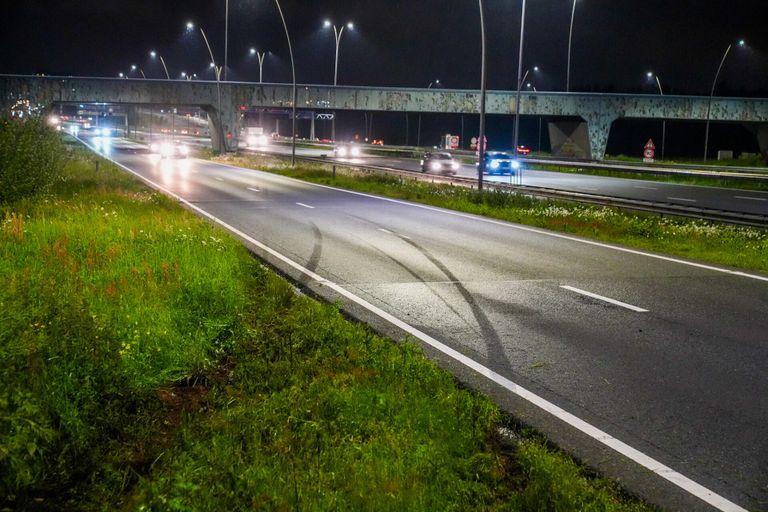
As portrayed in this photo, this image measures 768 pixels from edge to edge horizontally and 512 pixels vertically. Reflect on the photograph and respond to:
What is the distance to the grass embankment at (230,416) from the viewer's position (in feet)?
15.1

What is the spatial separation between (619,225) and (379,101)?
56987mm

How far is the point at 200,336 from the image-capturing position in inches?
314

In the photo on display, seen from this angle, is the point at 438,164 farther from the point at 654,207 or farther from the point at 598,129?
the point at 598,129

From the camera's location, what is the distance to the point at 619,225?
19969 millimetres

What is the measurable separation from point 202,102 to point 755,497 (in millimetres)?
72953

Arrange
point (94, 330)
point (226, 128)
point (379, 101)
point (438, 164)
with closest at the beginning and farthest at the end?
point (94, 330)
point (438, 164)
point (226, 128)
point (379, 101)

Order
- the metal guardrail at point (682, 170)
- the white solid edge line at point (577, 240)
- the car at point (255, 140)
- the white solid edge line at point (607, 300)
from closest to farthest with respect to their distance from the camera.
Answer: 1. the white solid edge line at point (607, 300)
2. the white solid edge line at point (577, 240)
3. the metal guardrail at point (682, 170)
4. the car at point (255, 140)

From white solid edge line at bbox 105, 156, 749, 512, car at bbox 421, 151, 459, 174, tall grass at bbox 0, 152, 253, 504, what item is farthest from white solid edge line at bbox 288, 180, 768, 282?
car at bbox 421, 151, 459, 174

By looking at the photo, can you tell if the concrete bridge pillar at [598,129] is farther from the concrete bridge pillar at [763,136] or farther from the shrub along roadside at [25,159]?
the shrub along roadside at [25,159]

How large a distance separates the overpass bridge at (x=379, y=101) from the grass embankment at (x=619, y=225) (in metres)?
42.1

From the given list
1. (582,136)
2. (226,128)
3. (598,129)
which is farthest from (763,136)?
(226,128)

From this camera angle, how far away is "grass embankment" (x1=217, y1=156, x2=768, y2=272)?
637 inches

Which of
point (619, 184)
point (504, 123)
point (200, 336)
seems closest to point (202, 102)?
point (619, 184)

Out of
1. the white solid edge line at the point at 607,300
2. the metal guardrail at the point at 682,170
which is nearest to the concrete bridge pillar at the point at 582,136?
the metal guardrail at the point at 682,170
